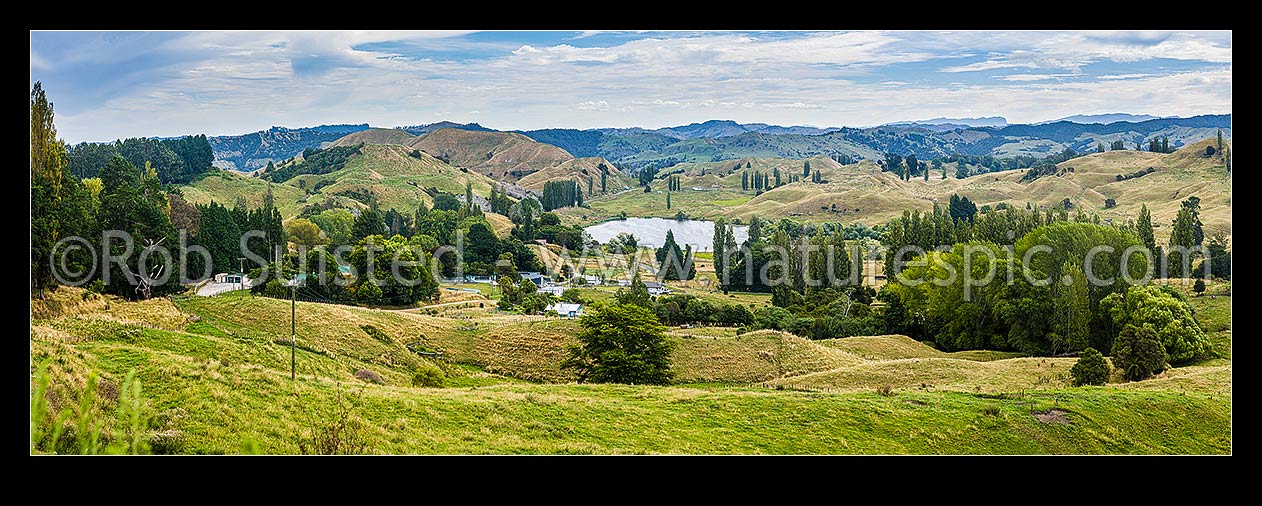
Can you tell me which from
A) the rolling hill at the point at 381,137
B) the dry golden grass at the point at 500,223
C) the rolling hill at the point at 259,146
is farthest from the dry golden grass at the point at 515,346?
the rolling hill at the point at 381,137

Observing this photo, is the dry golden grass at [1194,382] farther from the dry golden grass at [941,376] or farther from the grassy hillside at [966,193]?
the grassy hillside at [966,193]

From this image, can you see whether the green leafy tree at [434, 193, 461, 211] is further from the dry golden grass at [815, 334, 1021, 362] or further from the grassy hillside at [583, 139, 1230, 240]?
the dry golden grass at [815, 334, 1021, 362]

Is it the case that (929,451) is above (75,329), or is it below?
below

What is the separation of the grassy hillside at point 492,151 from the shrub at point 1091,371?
139075mm

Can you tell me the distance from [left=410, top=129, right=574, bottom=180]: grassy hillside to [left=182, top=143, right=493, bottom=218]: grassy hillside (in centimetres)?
3945

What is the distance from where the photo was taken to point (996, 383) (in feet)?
67.3

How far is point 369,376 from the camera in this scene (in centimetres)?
1750

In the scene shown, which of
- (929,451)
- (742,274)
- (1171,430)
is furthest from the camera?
(742,274)

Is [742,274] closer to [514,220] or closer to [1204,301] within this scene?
[1204,301]

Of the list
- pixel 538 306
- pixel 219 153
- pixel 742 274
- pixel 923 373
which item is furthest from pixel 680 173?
pixel 923 373

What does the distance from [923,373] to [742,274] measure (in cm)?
2793
